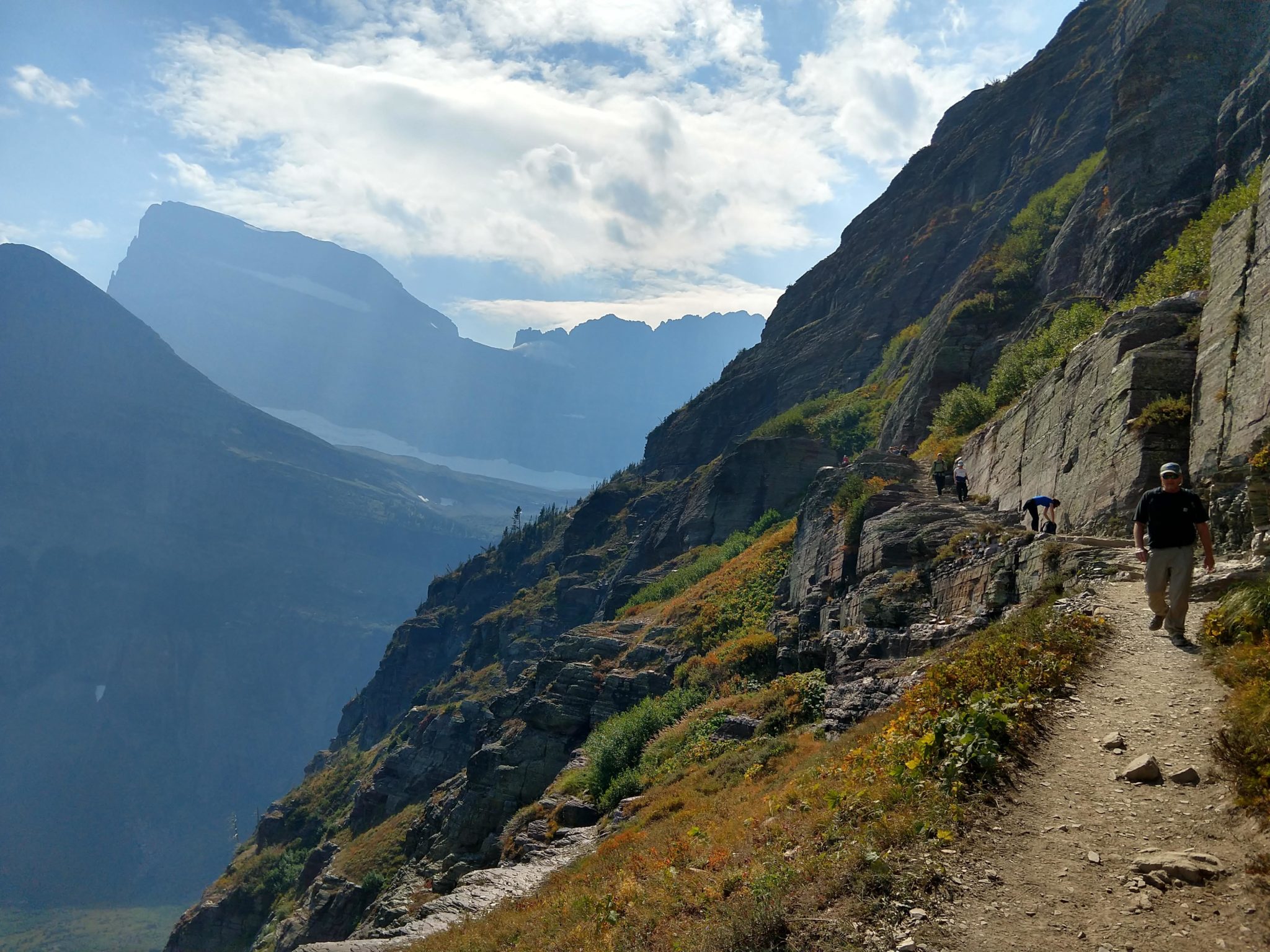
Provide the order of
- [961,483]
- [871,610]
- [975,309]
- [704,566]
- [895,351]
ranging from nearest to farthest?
[871,610] → [961,483] → [975,309] → [704,566] → [895,351]

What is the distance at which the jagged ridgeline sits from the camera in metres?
8.71

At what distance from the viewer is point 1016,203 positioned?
66250 millimetres

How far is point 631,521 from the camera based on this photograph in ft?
348

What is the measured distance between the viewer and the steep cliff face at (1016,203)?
3322 centimetres

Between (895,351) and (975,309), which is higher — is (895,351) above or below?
above

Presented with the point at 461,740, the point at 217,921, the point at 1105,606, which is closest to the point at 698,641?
the point at 1105,606

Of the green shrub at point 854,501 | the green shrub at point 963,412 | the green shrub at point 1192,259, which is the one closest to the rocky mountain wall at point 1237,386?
the green shrub at point 1192,259

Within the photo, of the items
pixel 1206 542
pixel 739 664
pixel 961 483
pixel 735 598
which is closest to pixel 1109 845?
pixel 1206 542

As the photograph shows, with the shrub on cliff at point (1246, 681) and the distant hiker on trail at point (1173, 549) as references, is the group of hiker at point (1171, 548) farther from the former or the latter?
the shrub on cliff at point (1246, 681)

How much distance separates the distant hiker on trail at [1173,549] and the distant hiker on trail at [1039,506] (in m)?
6.74

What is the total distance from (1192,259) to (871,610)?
1432cm

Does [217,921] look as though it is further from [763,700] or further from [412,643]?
[412,643]

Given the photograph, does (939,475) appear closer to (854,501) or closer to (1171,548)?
(854,501)

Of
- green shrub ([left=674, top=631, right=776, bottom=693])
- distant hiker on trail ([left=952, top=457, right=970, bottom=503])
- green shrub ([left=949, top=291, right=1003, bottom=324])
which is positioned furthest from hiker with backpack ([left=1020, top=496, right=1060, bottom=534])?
green shrub ([left=949, top=291, right=1003, bottom=324])
